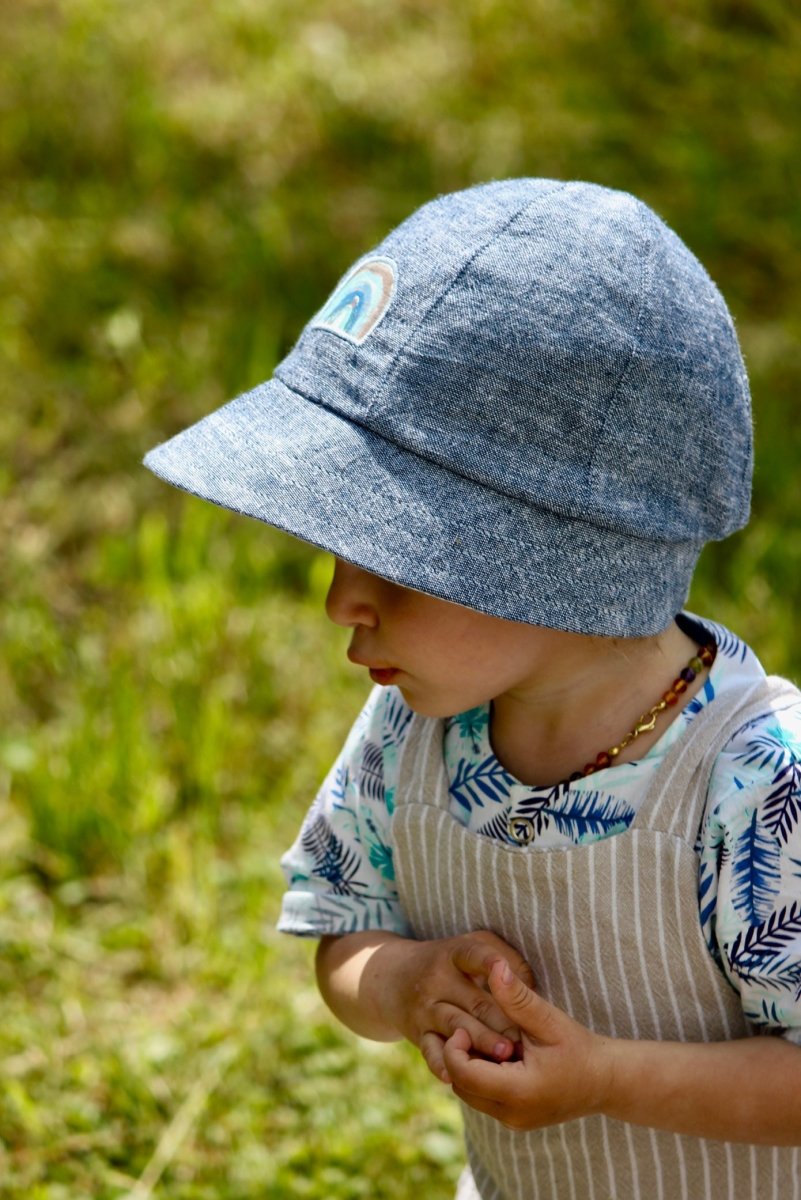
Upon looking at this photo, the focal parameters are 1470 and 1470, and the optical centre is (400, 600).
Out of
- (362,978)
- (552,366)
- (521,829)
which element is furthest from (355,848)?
(552,366)

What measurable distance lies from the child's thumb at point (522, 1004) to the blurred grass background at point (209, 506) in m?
0.91

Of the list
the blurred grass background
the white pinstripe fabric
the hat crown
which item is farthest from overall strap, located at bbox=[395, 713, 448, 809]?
the blurred grass background

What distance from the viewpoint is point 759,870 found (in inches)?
53.5

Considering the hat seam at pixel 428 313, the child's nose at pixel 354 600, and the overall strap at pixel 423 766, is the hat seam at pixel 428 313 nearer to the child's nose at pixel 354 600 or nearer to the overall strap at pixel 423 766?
the child's nose at pixel 354 600

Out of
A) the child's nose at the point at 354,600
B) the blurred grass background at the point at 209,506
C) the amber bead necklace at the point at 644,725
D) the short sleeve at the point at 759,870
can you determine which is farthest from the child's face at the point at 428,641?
the blurred grass background at the point at 209,506

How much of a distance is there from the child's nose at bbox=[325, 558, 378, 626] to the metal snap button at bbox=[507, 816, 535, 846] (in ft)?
0.85

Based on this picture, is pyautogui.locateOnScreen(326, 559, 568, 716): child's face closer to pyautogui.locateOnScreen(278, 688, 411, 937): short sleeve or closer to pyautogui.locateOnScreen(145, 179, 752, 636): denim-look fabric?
pyautogui.locateOnScreen(145, 179, 752, 636): denim-look fabric

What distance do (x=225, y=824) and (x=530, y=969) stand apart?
132 centimetres

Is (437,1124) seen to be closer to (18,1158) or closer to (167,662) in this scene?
(18,1158)

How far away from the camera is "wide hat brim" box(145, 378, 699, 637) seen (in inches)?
52.9

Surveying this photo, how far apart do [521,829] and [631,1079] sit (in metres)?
0.27

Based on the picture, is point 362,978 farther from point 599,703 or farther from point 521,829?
point 599,703

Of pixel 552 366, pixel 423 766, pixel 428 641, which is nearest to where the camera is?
pixel 552 366

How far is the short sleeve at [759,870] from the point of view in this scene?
4.42ft
